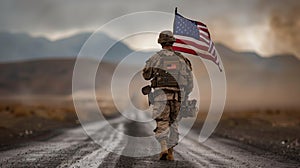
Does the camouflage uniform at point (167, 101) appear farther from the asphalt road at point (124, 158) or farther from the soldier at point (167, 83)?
the asphalt road at point (124, 158)

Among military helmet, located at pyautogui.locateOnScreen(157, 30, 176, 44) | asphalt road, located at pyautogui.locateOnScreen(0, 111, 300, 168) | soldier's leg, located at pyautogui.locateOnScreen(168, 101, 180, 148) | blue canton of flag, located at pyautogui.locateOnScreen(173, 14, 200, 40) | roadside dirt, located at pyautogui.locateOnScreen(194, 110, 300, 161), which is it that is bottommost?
roadside dirt, located at pyautogui.locateOnScreen(194, 110, 300, 161)

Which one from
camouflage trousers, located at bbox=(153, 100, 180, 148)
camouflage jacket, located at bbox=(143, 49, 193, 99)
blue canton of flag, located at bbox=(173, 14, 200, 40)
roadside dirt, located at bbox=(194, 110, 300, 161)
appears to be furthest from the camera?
roadside dirt, located at bbox=(194, 110, 300, 161)

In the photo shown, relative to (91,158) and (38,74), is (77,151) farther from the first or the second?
(38,74)

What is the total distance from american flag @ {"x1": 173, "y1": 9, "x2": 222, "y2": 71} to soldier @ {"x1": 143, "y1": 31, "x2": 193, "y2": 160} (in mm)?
2421

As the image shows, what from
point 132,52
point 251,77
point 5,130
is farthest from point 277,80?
point 132,52

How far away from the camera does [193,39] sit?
1310 cm

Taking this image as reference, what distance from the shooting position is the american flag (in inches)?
491

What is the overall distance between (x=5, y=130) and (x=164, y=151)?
1337 centimetres

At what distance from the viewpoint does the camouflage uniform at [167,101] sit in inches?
391

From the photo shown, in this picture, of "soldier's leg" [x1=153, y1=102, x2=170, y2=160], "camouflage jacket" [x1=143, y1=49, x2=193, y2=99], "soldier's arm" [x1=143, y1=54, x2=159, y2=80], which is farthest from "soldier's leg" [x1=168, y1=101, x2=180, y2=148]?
"soldier's arm" [x1=143, y1=54, x2=159, y2=80]

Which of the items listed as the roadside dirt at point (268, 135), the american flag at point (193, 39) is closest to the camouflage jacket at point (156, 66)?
the american flag at point (193, 39)

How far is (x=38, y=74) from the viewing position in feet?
510

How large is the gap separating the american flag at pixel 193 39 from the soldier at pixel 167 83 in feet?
7.94

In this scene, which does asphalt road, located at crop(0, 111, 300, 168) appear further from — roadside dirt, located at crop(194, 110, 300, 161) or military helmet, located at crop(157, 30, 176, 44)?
military helmet, located at crop(157, 30, 176, 44)
